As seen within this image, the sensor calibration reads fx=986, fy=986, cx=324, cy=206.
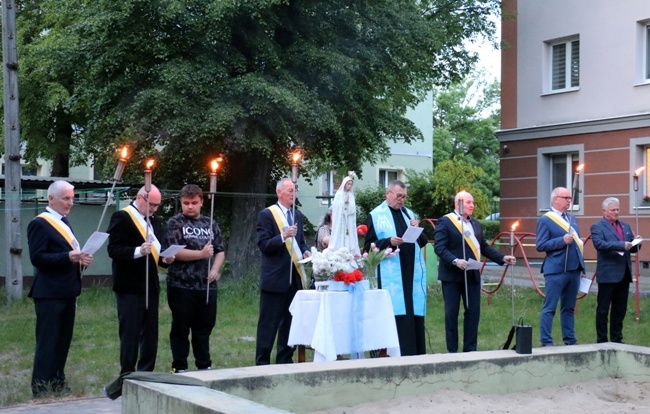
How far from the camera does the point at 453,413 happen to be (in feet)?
23.2

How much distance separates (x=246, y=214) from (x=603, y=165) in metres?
8.41

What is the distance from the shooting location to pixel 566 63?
24.0m

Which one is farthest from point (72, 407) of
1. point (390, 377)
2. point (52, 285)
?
point (390, 377)

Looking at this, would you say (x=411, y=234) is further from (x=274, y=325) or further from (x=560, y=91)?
Result: (x=560, y=91)

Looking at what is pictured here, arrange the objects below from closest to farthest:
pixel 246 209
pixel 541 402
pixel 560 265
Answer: pixel 541 402, pixel 560 265, pixel 246 209

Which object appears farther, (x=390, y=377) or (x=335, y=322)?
(x=335, y=322)

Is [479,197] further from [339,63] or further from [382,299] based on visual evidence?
[382,299]

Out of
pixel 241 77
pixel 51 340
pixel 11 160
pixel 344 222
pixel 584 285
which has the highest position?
pixel 241 77

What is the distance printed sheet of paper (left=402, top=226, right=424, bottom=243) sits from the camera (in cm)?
961

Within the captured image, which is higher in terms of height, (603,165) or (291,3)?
(291,3)

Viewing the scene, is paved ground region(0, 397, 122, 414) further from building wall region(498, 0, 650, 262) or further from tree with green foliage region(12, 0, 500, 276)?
building wall region(498, 0, 650, 262)

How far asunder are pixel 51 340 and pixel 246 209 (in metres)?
12.5

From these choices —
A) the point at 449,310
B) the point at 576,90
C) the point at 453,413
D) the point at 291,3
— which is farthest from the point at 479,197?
the point at 453,413

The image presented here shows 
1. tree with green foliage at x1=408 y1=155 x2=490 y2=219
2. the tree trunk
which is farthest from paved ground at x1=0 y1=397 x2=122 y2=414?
tree with green foliage at x1=408 y1=155 x2=490 y2=219
